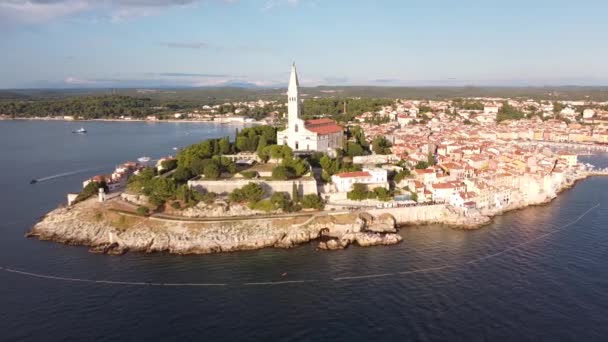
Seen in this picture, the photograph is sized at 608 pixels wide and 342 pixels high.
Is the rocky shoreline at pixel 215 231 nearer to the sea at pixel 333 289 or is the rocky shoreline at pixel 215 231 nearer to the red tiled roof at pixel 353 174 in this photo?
the sea at pixel 333 289

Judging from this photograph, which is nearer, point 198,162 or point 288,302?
point 288,302

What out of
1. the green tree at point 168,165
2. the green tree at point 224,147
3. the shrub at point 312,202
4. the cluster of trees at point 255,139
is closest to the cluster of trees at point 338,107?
the cluster of trees at point 255,139

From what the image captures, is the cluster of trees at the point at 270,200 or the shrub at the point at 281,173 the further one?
the shrub at the point at 281,173

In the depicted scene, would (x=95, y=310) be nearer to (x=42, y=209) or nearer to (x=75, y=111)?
(x=42, y=209)

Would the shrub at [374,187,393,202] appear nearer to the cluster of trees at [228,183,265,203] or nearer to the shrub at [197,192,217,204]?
the cluster of trees at [228,183,265,203]

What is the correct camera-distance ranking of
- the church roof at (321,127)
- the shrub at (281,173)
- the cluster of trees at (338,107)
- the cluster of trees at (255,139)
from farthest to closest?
1. the cluster of trees at (338,107)
2. the church roof at (321,127)
3. the cluster of trees at (255,139)
4. the shrub at (281,173)

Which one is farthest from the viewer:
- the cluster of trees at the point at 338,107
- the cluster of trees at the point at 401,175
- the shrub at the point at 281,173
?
→ the cluster of trees at the point at 338,107

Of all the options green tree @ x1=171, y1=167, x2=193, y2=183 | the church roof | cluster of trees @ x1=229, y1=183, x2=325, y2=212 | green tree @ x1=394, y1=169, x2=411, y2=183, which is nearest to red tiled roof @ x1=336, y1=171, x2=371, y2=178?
green tree @ x1=394, y1=169, x2=411, y2=183

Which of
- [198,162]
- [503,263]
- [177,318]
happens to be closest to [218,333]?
[177,318]
